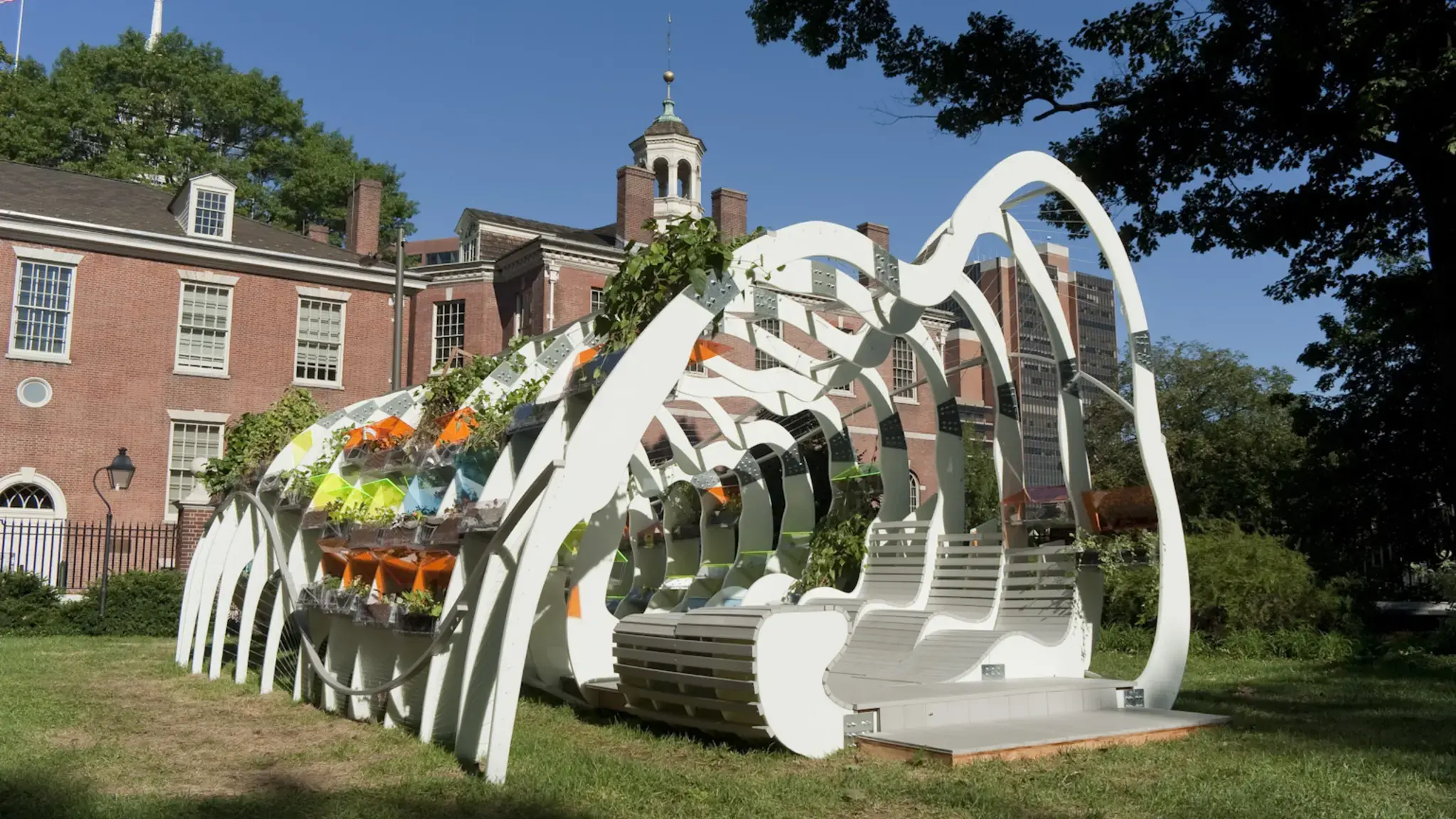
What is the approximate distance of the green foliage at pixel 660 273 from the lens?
631 cm

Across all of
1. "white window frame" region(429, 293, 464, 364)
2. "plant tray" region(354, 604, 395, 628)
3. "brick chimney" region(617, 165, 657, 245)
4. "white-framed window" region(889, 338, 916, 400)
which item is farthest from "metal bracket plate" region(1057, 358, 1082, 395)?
"white window frame" region(429, 293, 464, 364)

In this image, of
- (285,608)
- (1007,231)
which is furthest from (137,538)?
(1007,231)

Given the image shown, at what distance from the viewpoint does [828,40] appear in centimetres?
1605

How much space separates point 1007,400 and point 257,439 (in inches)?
312

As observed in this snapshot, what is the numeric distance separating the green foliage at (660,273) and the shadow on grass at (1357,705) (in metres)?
4.64

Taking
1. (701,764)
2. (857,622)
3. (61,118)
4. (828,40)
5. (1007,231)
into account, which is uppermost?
(61,118)

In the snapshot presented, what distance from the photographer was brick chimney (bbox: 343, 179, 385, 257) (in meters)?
33.4

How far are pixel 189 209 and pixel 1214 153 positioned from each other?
77.9 ft

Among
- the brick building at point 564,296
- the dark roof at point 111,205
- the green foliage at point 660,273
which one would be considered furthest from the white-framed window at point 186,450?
the green foliage at point 660,273

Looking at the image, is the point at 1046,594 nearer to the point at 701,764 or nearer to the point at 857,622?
the point at 857,622

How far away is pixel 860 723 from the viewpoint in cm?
655

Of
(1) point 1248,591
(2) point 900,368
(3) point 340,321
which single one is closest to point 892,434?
(1) point 1248,591

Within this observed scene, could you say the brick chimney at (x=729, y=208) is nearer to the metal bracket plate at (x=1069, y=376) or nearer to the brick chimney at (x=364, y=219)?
the brick chimney at (x=364, y=219)

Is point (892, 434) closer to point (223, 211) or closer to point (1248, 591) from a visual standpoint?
point (1248, 591)
